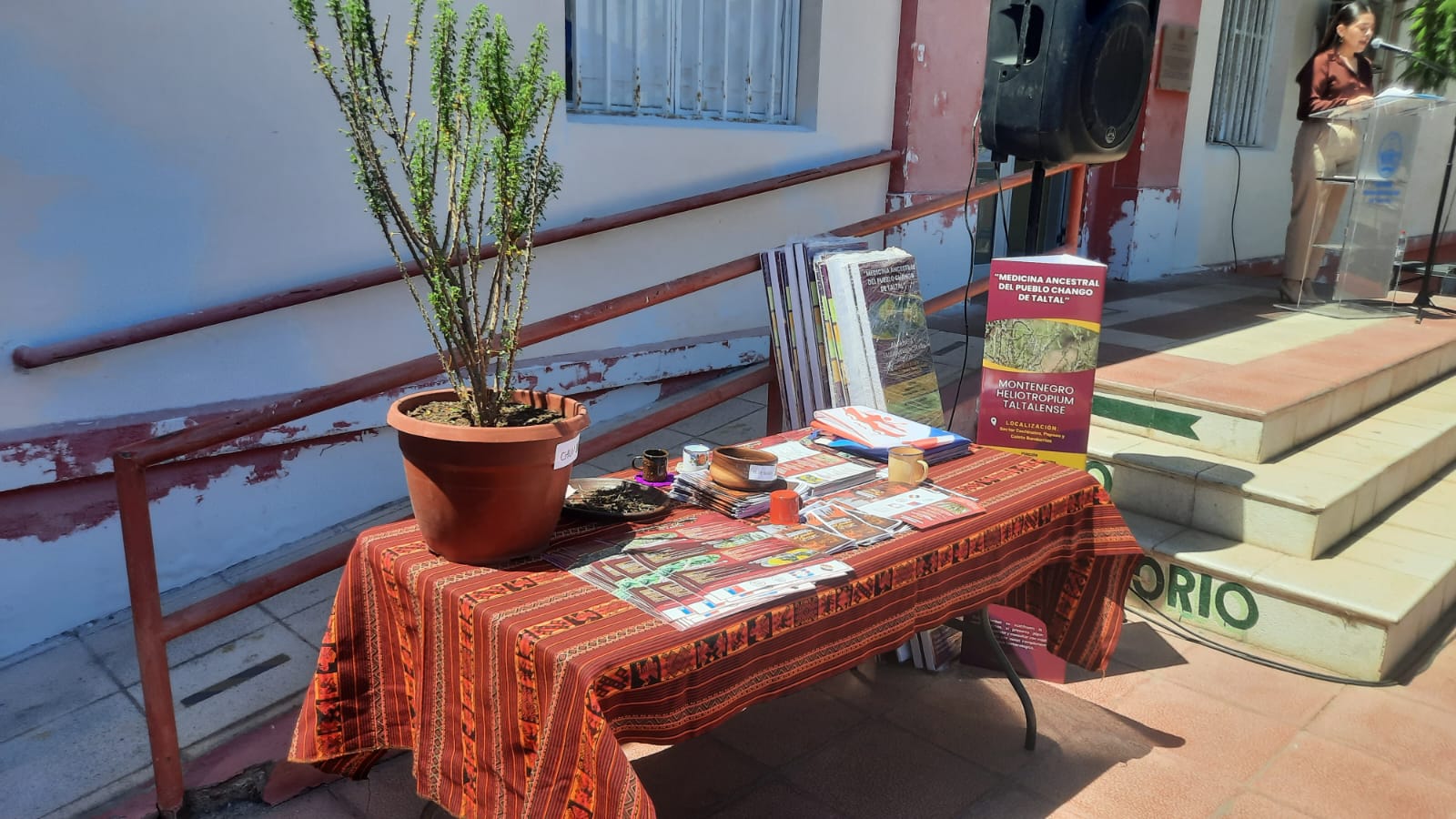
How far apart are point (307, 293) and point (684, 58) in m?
2.28

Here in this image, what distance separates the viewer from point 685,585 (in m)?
1.77

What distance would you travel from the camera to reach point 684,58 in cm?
493

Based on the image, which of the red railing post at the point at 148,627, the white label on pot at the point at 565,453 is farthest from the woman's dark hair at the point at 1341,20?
the red railing post at the point at 148,627

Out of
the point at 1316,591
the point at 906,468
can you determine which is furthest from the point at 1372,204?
the point at 906,468

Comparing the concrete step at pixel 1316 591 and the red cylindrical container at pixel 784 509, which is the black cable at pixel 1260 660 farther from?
the red cylindrical container at pixel 784 509

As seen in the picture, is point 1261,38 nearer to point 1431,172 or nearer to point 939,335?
point 1431,172

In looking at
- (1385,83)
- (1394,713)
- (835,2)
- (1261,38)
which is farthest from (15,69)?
(1385,83)

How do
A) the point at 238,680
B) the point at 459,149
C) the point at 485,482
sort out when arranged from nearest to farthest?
the point at 485,482 → the point at 459,149 → the point at 238,680

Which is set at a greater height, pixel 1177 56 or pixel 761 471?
pixel 1177 56

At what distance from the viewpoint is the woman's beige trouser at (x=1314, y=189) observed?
5.96 metres

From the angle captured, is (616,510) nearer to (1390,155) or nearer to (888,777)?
(888,777)

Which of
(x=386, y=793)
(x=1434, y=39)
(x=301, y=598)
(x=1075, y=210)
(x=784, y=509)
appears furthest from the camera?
(x=1434, y=39)

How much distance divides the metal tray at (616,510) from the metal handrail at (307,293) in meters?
1.69

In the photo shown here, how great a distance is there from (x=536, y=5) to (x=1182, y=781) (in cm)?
361
